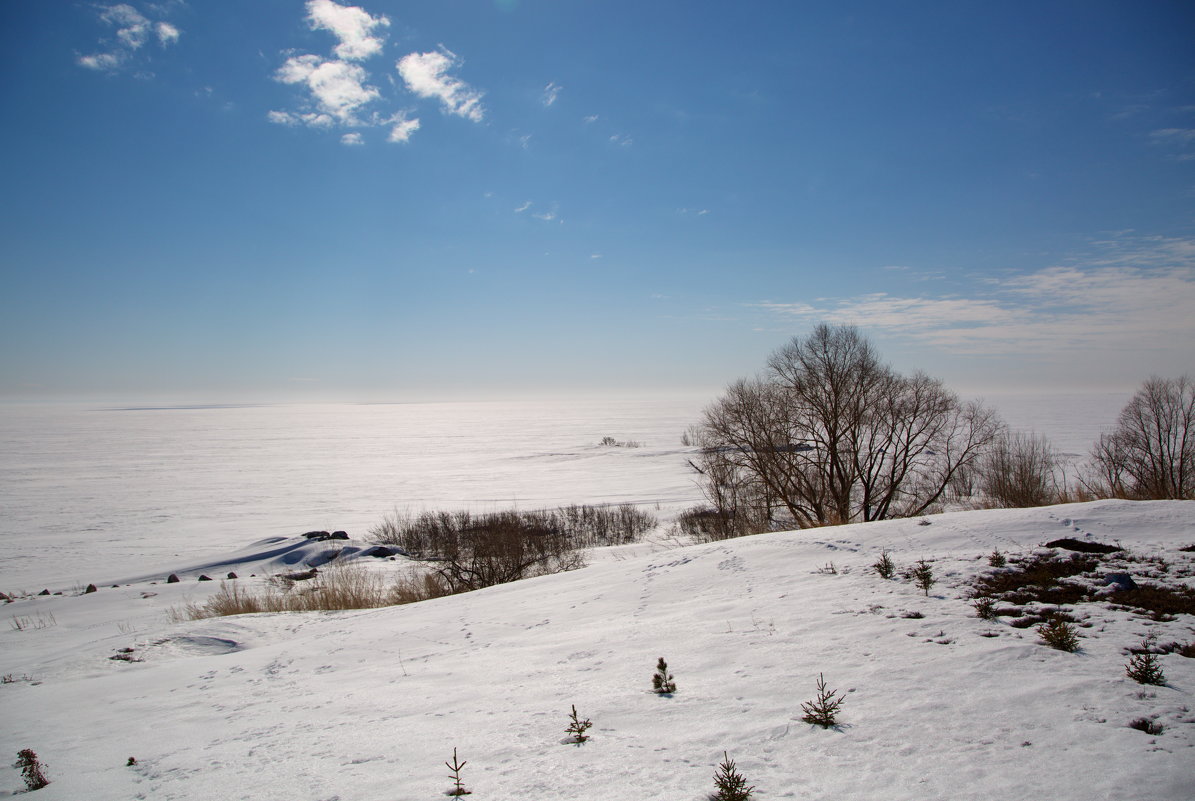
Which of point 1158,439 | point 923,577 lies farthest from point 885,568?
point 1158,439

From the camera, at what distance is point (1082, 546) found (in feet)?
17.5

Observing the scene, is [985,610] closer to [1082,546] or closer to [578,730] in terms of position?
[1082,546]

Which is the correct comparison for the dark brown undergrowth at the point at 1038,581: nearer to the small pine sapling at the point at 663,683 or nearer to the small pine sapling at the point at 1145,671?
the small pine sapling at the point at 1145,671

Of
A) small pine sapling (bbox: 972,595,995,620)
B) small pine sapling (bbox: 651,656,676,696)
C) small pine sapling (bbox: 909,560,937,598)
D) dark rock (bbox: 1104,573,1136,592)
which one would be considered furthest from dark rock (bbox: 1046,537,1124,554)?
small pine sapling (bbox: 651,656,676,696)

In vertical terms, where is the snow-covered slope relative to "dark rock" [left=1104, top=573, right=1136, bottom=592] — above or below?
below

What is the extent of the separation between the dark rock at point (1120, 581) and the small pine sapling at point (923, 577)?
1233 millimetres

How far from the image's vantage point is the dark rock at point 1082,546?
17.0ft

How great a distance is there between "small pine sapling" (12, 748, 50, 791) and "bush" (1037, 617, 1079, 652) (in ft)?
21.0

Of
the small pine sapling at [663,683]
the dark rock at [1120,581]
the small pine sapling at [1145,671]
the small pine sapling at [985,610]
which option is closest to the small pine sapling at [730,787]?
the small pine sapling at [663,683]

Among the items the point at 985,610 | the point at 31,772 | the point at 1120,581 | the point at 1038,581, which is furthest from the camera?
the point at 1038,581

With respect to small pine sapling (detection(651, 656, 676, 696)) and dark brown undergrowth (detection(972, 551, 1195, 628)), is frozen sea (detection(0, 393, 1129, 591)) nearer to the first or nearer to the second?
small pine sapling (detection(651, 656, 676, 696))

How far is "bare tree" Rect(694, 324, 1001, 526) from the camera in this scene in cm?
2167

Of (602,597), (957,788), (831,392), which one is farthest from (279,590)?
(831,392)

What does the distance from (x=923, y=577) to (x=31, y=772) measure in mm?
6607
